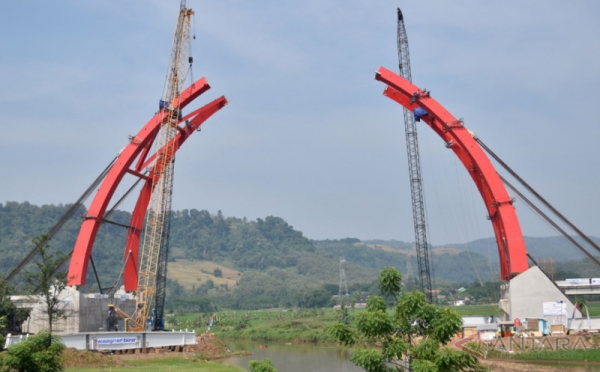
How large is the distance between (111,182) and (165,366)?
45.2 ft

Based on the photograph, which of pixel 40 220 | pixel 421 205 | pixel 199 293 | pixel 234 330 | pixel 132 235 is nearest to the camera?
pixel 132 235

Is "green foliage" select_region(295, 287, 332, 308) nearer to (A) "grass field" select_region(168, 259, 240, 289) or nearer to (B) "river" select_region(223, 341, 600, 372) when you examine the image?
(A) "grass field" select_region(168, 259, 240, 289)

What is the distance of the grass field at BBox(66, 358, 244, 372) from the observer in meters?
31.5

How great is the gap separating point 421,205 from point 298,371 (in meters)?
20.5

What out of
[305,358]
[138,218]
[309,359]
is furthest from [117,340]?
[305,358]

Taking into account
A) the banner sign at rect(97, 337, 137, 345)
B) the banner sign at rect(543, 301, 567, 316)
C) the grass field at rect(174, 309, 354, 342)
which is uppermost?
the banner sign at rect(543, 301, 567, 316)

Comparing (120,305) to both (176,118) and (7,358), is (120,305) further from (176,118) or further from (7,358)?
(7,358)

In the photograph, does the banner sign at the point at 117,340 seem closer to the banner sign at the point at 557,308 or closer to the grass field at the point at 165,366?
the grass field at the point at 165,366

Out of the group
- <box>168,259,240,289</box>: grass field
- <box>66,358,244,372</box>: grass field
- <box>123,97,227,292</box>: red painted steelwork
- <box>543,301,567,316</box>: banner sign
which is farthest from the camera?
<box>168,259,240,289</box>: grass field

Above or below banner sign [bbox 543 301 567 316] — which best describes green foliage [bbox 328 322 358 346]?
above

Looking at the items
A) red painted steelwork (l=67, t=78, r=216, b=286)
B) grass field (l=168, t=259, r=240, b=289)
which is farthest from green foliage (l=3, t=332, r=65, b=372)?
grass field (l=168, t=259, r=240, b=289)

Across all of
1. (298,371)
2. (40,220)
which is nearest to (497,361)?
(298,371)

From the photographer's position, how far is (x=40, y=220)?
192m

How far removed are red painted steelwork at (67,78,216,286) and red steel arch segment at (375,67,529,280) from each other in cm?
1321
